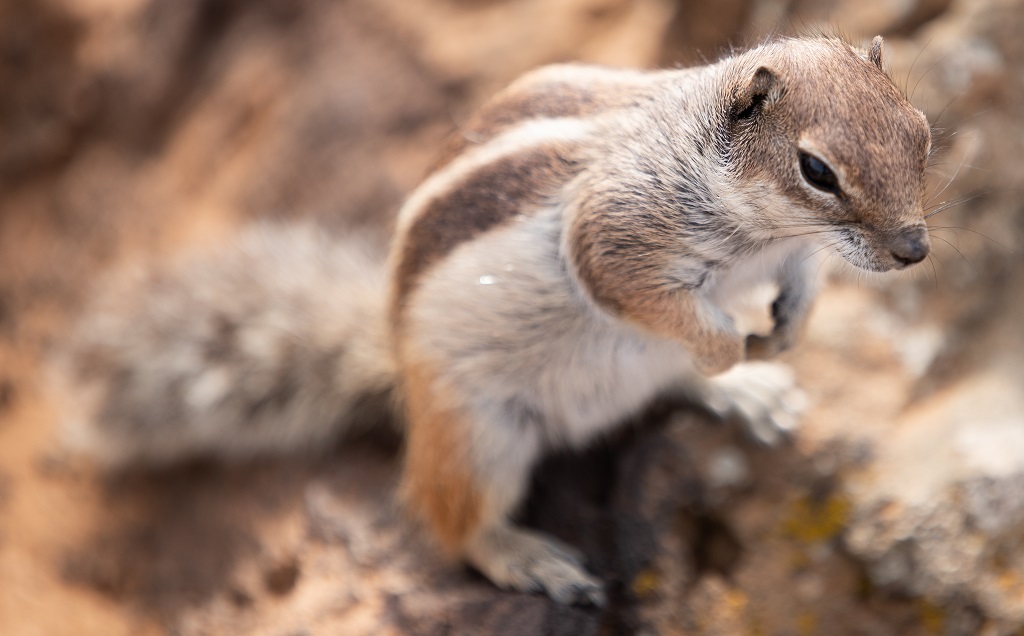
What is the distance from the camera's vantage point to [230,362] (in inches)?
105

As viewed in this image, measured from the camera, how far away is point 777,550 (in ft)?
7.65

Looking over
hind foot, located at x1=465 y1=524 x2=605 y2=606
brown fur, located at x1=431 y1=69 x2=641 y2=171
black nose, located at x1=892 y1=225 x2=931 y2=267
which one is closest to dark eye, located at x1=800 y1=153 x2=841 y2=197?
black nose, located at x1=892 y1=225 x2=931 y2=267

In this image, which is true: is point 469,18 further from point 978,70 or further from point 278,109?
point 978,70

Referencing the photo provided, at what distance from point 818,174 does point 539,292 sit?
73cm

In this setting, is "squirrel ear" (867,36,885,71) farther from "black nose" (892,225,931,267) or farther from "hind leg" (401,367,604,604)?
"hind leg" (401,367,604,604)

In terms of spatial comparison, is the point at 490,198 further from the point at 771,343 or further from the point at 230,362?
the point at 230,362

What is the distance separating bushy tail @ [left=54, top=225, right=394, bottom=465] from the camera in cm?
265

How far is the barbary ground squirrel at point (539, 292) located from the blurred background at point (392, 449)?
0.16 meters

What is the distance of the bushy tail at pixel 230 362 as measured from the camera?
265 centimetres

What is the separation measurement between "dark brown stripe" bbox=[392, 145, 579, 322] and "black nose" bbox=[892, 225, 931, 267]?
29.7 inches

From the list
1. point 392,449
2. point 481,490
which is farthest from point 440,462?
point 392,449

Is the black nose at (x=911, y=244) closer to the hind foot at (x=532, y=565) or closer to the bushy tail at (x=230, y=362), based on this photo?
the hind foot at (x=532, y=565)

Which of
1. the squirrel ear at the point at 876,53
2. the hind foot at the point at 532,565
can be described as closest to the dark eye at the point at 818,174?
the squirrel ear at the point at 876,53

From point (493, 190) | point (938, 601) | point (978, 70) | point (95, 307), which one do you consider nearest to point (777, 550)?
point (938, 601)
